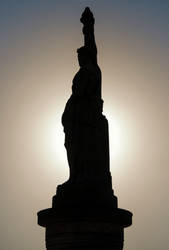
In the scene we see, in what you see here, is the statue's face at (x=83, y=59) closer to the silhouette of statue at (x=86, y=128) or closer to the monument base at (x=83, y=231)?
the silhouette of statue at (x=86, y=128)

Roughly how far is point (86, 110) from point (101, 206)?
8.15 feet

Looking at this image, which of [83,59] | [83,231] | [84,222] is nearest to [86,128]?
[83,59]

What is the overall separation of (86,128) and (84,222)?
2.44 meters

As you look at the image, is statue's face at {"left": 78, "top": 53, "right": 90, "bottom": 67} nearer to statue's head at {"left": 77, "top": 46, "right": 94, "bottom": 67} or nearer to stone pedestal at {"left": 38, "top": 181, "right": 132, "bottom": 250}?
statue's head at {"left": 77, "top": 46, "right": 94, "bottom": 67}

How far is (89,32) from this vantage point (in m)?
14.1

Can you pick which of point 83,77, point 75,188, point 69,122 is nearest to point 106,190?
A: point 75,188

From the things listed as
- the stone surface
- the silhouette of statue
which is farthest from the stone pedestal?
the silhouette of statue

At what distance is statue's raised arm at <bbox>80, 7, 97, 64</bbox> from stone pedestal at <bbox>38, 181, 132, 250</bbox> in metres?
3.73

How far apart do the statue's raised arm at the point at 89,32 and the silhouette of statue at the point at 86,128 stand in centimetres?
20

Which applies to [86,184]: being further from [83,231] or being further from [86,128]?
[86,128]

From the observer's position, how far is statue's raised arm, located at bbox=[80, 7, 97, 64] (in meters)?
14.0

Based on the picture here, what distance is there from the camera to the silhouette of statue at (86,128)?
12.8 metres

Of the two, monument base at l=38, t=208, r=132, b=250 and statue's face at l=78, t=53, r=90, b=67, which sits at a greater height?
statue's face at l=78, t=53, r=90, b=67

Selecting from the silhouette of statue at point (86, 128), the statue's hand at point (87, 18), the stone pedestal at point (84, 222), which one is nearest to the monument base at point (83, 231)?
the stone pedestal at point (84, 222)
